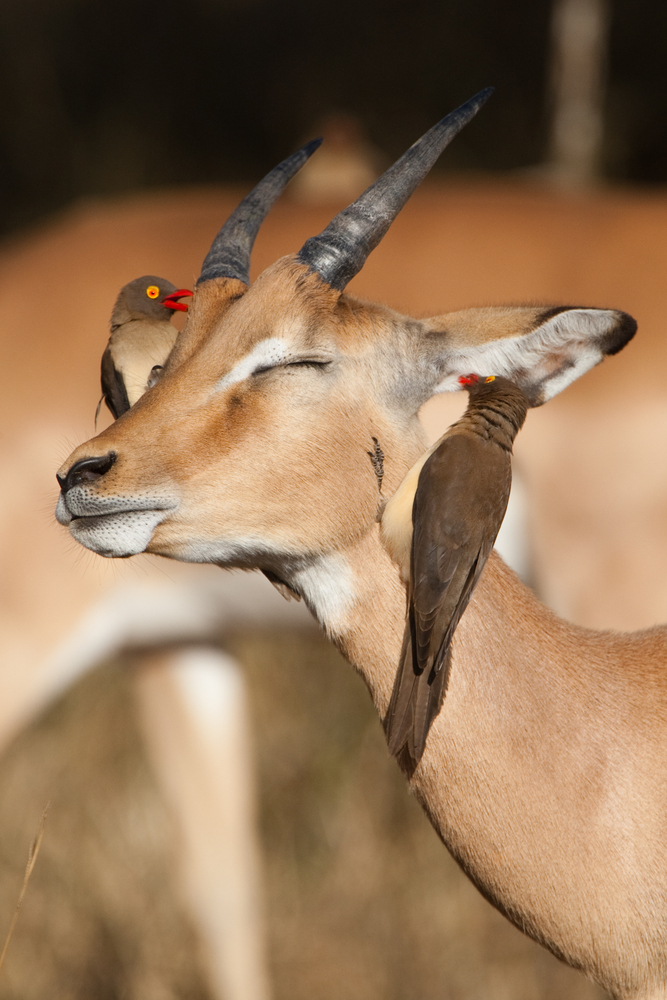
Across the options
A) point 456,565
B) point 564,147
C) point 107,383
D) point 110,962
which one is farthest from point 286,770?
point 564,147

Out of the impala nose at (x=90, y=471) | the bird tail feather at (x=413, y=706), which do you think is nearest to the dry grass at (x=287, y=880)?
the bird tail feather at (x=413, y=706)

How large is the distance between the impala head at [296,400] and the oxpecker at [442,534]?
158 mm

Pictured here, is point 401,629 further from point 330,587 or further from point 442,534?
point 442,534

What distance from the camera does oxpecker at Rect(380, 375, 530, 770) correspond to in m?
1.93

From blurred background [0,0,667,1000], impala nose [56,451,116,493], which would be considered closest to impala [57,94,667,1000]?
impala nose [56,451,116,493]

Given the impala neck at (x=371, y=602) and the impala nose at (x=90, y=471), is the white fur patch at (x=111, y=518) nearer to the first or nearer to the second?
the impala nose at (x=90, y=471)

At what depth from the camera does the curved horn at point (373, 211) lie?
2.17m

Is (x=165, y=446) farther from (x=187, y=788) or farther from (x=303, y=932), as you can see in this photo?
(x=303, y=932)

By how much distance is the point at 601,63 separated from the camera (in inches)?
422

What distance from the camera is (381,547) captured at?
7.22 ft

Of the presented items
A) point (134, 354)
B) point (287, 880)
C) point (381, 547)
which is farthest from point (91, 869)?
point (381, 547)

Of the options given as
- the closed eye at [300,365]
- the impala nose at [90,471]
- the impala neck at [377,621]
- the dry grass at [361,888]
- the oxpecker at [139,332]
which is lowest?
the dry grass at [361,888]

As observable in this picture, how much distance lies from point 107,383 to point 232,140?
10.6 metres

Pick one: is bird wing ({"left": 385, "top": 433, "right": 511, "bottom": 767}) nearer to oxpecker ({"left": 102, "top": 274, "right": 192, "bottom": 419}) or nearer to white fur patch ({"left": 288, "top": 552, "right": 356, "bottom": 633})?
white fur patch ({"left": 288, "top": 552, "right": 356, "bottom": 633})
